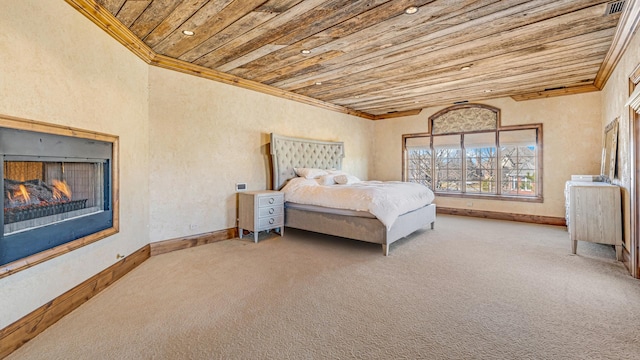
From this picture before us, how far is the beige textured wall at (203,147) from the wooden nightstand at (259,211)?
0.20 metres

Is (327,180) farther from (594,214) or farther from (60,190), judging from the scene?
(594,214)

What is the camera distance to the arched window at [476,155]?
18.4 ft

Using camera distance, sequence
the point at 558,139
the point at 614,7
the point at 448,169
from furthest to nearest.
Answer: the point at 448,169, the point at 558,139, the point at 614,7

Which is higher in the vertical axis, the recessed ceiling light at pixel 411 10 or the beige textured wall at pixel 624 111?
the recessed ceiling light at pixel 411 10

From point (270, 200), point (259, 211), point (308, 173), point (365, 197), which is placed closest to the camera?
point (365, 197)

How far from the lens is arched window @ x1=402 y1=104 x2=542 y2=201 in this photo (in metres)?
5.61

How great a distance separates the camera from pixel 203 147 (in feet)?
13.1

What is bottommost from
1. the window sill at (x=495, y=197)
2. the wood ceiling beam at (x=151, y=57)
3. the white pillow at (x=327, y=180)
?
the window sill at (x=495, y=197)

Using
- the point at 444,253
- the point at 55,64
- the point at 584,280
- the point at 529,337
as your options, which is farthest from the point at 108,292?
the point at 584,280

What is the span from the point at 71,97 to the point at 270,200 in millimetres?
2607

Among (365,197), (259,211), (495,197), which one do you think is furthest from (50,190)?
(495,197)

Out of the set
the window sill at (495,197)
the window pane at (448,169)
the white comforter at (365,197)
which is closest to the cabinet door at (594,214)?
the white comforter at (365,197)

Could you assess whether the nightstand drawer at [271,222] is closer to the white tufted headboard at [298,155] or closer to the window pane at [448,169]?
the white tufted headboard at [298,155]

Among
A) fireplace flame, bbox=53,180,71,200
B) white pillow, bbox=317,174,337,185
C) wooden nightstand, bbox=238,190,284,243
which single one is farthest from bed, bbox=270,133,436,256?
fireplace flame, bbox=53,180,71,200
